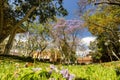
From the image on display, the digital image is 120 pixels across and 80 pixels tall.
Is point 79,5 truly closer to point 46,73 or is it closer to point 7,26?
point 7,26

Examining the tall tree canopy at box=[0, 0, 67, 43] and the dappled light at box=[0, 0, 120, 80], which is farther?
the tall tree canopy at box=[0, 0, 67, 43]

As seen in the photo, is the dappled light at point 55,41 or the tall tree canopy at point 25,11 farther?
the tall tree canopy at point 25,11

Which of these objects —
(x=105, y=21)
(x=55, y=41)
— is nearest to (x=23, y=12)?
(x=105, y=21)

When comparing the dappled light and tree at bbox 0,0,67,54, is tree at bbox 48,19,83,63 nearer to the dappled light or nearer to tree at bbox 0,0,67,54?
the dappled light

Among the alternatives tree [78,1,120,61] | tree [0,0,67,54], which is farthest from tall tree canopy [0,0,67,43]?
tree [78,1,120,61]

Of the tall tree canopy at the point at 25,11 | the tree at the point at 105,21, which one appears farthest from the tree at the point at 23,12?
the tree at the point at 105,21

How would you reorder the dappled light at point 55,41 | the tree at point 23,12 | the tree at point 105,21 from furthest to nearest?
the tree at point 105,21 < the tree at point 23,12 < the dappled light at point 55,41

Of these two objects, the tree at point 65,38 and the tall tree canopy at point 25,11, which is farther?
the tree at point 65,38

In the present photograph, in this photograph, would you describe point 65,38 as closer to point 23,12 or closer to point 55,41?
point 55,41

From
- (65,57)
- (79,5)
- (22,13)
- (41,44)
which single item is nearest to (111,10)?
(79,5)

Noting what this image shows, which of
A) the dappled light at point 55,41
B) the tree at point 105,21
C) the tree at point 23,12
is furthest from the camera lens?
the tree at point 105,21

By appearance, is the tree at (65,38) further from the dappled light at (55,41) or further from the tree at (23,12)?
the tree at (23,12)

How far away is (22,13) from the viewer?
1043 inches

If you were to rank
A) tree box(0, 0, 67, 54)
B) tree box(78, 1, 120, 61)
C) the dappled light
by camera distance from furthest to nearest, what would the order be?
tree box(78, 1, 120, 61)
tree box(0, 0, 67, 54)
the dappled light
